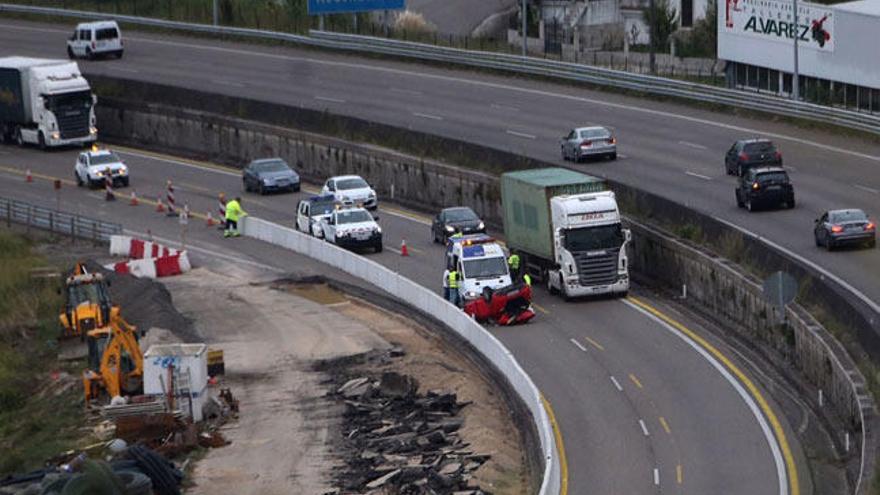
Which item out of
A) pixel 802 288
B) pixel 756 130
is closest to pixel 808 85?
pixel 756 130

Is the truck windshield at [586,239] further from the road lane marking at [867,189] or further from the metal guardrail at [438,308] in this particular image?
the road lane marking at [867,189]

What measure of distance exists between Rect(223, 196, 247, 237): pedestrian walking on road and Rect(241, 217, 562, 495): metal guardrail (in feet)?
0.93

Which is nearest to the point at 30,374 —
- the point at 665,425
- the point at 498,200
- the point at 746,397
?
the point at 498,200

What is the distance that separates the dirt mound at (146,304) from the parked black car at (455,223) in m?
8.97

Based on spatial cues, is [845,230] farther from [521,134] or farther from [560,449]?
[521,134]

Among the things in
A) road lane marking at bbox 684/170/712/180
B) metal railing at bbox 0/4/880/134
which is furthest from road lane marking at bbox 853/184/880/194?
metal railing at bbox 0/4/880/134

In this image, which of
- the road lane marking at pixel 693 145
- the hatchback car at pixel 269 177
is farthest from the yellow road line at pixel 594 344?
the hatchback car at pixel 269 177

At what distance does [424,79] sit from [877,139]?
25.4 m

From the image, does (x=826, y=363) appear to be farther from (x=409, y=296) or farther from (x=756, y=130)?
(x=756, y=130)

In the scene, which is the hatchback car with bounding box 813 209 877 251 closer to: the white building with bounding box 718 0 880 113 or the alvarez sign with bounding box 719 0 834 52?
the white building with bounding box 718 0 880 113

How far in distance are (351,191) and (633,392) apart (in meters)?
25.0

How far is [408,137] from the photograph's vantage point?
255ft

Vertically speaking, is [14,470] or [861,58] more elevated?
[861,58]

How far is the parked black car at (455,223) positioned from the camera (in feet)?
213
